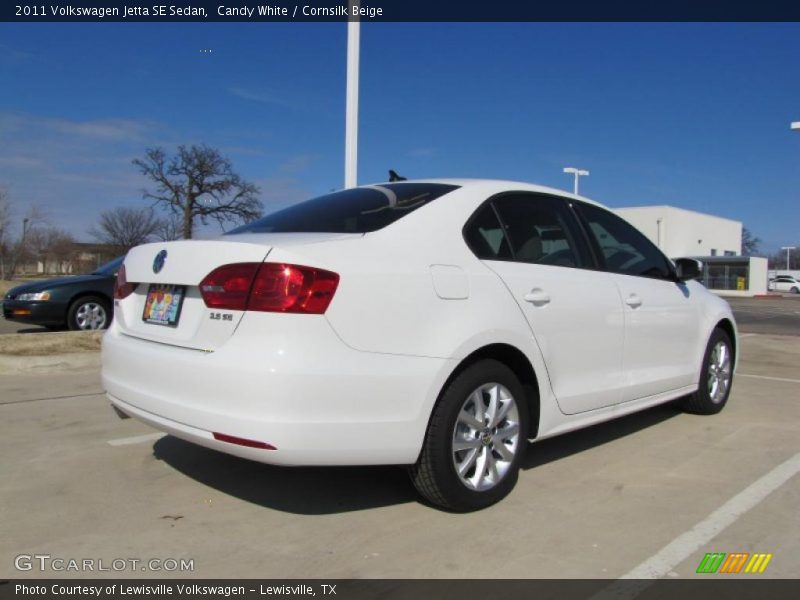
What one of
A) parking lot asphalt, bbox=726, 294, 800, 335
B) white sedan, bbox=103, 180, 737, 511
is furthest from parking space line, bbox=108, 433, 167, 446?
parking lot asphalt, bbox=726, 294, 800, 335

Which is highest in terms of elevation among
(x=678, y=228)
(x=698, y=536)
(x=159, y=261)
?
(x=678, y=228)

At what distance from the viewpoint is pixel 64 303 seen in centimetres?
923

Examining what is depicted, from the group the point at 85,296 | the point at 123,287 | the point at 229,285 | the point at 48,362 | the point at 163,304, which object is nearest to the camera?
the point at 229,285

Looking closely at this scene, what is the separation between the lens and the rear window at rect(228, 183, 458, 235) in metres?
3.20

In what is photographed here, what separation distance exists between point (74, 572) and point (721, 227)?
65951mm

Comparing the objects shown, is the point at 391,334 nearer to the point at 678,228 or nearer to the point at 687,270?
the point at 687,270

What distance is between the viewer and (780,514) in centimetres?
323

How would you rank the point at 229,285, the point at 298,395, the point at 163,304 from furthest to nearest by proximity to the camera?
the point at 163,304
the point at 229,285
the point at 298,395

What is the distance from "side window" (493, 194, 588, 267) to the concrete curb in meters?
5.13

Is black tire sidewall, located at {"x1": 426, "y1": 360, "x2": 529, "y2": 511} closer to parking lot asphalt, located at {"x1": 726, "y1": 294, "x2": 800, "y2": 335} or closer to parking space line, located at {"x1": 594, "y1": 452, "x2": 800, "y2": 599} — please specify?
parking space line, located at {"x1": 594, "y1": 452, "x2": 800, "y2": 599}

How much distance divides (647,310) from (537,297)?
130 cm

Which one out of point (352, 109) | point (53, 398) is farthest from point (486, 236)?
point (352, 109)
